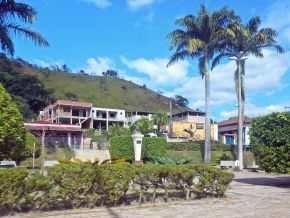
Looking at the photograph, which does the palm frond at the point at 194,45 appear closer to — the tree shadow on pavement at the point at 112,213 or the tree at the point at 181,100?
the tree shadow on pavement at the point at 112,213

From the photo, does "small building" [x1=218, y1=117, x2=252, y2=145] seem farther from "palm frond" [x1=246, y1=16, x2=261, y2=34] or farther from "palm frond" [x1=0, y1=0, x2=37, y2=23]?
"palm frond" [x1=0, y1=0, x2=37, y2=23]

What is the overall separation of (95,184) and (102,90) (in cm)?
11820

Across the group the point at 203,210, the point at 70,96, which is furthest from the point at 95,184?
the point at 70,96

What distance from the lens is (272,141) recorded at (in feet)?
51.9

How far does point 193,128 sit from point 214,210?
2420 inches

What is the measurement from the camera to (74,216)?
27.1 feet

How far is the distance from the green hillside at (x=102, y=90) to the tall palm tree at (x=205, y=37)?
76852 millimetres

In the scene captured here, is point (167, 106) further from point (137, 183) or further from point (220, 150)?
point (137, 183)

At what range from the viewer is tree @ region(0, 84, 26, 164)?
996 centimetres

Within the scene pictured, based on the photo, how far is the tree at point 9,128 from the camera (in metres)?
9.96

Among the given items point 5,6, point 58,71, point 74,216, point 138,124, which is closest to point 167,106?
point 58,71

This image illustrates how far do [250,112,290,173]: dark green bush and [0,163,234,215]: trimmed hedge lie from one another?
17.8ft

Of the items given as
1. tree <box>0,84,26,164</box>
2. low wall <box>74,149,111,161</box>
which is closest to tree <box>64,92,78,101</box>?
low wall <box>74,149,111,161</box>

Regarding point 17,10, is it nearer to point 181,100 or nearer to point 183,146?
point 183,146
